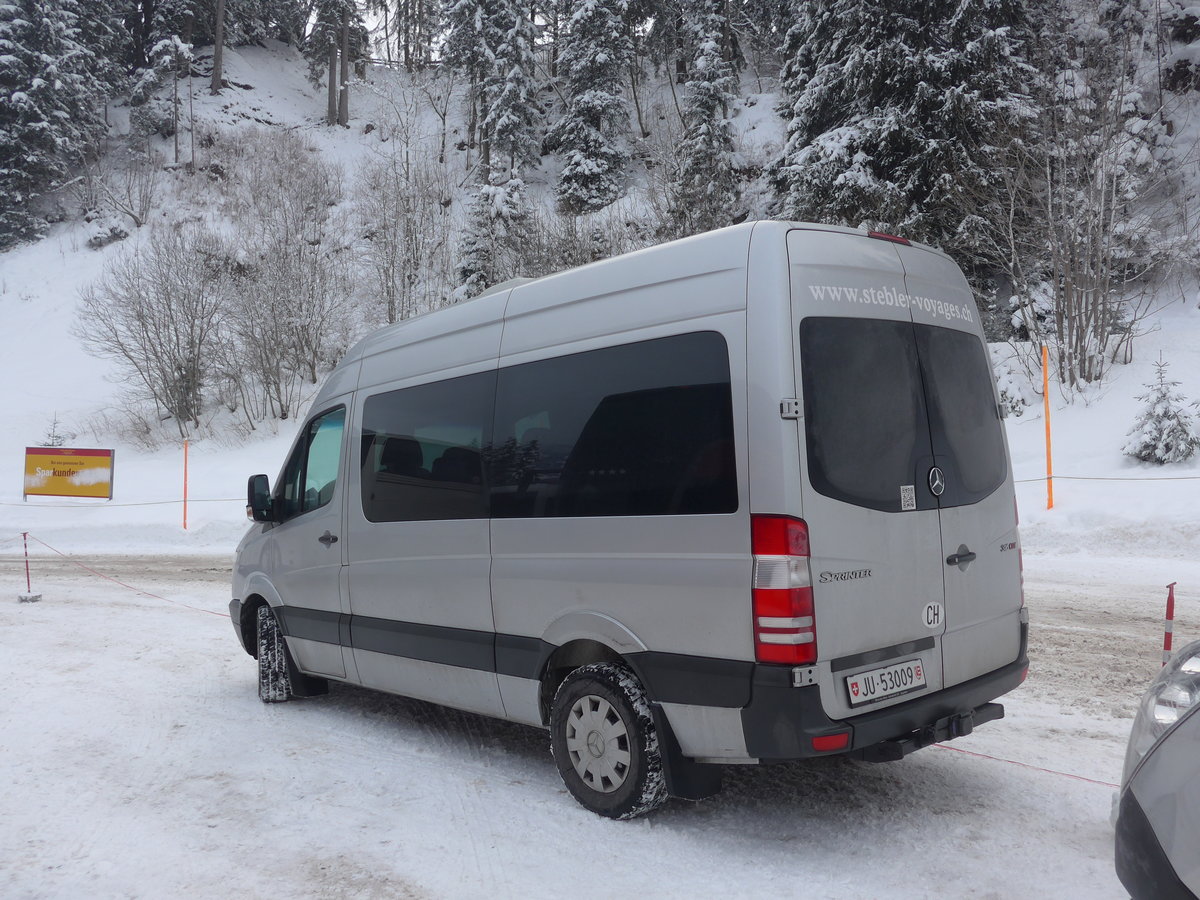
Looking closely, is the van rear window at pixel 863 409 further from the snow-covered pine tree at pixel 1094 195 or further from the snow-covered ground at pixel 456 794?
the snow-covered pine tree at pixel 1094 195

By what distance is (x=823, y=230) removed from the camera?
394cm

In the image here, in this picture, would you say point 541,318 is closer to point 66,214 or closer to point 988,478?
point 988,478

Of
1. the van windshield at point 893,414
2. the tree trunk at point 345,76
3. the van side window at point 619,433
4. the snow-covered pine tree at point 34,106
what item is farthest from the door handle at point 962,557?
the tree trunk at point 345,76

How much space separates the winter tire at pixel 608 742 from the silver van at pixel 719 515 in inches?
0.5

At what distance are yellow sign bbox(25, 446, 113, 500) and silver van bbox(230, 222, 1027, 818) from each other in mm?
18211

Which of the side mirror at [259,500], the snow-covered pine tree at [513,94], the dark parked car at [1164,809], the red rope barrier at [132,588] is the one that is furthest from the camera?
the snow-covered pine tree at [513,94]

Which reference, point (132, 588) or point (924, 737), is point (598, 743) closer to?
point (924, 737)

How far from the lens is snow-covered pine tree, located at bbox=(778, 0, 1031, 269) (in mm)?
20625

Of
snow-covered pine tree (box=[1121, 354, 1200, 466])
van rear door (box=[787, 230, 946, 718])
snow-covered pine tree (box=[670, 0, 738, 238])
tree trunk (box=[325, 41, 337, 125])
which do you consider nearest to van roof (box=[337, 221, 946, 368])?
van rear door (box=[787, 230, 946, 718])

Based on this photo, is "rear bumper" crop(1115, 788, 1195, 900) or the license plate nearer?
"rear bumper" crop(1115, 788, 1195, 900)

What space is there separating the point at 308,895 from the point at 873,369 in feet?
10.1

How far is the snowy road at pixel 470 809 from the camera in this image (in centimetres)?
357

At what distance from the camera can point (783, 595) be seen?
3447 millimetres

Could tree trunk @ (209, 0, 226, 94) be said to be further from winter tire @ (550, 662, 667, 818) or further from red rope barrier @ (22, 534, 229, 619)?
winter tire @ (550, 662, 667, 818)
